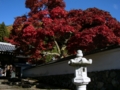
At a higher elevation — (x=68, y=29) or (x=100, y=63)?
(x=68, y=29)

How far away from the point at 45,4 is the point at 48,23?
3461 millimetres

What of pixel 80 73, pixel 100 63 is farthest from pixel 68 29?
pixel 80 73

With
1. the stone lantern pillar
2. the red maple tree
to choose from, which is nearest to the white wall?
the red maple tree

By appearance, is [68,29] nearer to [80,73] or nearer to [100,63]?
[100,63]

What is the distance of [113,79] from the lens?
1051 centimetres

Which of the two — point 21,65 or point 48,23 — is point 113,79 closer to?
point 48,23

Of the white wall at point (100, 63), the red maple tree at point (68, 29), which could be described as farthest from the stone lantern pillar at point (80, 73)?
the red maple tree at point (68, 29)

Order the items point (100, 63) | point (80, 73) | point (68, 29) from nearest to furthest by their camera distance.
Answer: point (80, 73) < point (100, 63) < point (68, 29)

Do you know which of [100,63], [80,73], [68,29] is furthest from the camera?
[68,29]

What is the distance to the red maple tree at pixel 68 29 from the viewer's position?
40.3 feet

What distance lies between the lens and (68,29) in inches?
498

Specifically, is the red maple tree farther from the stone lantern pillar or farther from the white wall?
the stone lantern pillar

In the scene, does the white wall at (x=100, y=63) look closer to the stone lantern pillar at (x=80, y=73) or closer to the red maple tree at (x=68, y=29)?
the red maple tree at (x=68, y=29)

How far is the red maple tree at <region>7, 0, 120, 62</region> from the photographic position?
12.3m
